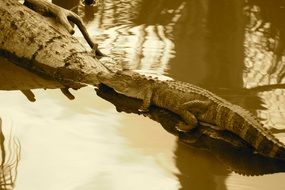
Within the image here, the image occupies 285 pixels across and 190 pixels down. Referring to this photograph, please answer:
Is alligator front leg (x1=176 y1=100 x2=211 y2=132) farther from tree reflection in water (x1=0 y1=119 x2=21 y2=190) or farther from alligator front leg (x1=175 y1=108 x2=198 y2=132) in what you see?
tree reflection in water (x1=0 y1=119 x2=21 y2=190)

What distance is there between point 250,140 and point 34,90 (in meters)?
2.08

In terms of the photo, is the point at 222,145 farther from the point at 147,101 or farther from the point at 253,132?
the point at 147,101

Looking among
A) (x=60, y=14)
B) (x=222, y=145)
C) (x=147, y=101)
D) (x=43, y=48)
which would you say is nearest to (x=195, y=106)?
(x=222, y=145)

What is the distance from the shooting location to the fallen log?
4578 mm

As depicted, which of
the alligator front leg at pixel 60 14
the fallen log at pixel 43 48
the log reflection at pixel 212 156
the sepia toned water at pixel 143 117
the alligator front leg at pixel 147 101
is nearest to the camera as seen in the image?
the sepia toned water at pixel 143 117

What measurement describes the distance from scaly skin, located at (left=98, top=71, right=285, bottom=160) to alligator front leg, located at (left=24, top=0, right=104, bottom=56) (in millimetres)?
998

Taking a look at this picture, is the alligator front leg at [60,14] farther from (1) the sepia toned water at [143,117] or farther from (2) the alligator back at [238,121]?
(2) the alligator back at [238,121]

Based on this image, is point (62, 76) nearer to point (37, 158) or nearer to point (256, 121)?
point (37, 158)

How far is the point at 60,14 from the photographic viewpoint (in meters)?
5.27

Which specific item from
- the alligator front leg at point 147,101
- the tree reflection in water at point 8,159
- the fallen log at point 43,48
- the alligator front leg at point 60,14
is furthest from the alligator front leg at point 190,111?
the alligator front leg at point 60,14

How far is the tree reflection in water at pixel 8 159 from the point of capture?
297 cm

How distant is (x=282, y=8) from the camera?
743cm

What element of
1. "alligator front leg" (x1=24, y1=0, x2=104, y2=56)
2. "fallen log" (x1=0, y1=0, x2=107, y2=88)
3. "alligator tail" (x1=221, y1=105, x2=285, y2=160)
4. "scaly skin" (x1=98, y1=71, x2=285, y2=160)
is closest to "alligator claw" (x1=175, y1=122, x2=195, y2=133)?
"scaly skin" (x1=98, y1=71, x2=285, y2=160)

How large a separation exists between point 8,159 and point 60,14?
2470 mm
